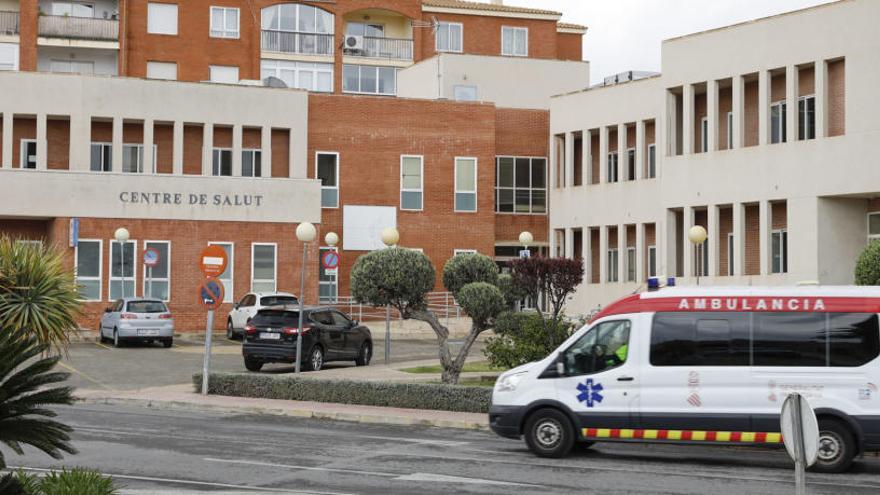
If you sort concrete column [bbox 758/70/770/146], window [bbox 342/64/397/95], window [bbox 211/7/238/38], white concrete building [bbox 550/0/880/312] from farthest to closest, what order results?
window [bbox 342/64/397/95] < window [bbox 211/7/238/38] < concrete column [bbox 758/70/770/146] < white concrete building [bbox 550/0/880/312]

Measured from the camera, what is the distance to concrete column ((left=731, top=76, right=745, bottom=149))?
126ft

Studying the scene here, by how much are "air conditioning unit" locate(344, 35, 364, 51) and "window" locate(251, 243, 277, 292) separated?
20.9m

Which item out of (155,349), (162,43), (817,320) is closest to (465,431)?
(817,320)

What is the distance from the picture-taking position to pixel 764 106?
37.7 metres

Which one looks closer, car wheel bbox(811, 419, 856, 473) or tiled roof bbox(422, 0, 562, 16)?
car wheel bbox(811, 419, 856, 473)

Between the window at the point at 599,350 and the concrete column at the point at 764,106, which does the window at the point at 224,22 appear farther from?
the window at the point at 599,350

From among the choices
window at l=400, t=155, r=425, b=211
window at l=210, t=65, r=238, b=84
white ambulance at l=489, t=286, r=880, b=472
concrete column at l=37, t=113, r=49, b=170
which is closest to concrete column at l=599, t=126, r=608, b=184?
window at l=400, t=155, r=425, b=211

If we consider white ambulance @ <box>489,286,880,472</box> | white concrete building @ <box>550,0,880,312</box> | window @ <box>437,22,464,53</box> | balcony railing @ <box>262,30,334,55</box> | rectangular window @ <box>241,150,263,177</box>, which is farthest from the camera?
window @ <box>437,22,464,53</box>

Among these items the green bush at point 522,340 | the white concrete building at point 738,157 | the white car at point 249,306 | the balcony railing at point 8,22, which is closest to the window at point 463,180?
the white concrete building at point 738,157

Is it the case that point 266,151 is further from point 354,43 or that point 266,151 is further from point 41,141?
point 354,43

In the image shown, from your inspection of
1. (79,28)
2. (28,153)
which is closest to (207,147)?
(28,153)

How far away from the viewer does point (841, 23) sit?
35.1 meters

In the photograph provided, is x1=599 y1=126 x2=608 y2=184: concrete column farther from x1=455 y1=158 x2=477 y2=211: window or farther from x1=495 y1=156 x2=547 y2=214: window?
x1=455 y1=158 x2=477 y2=211: window

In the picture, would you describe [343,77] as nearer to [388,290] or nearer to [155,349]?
[155,349]
